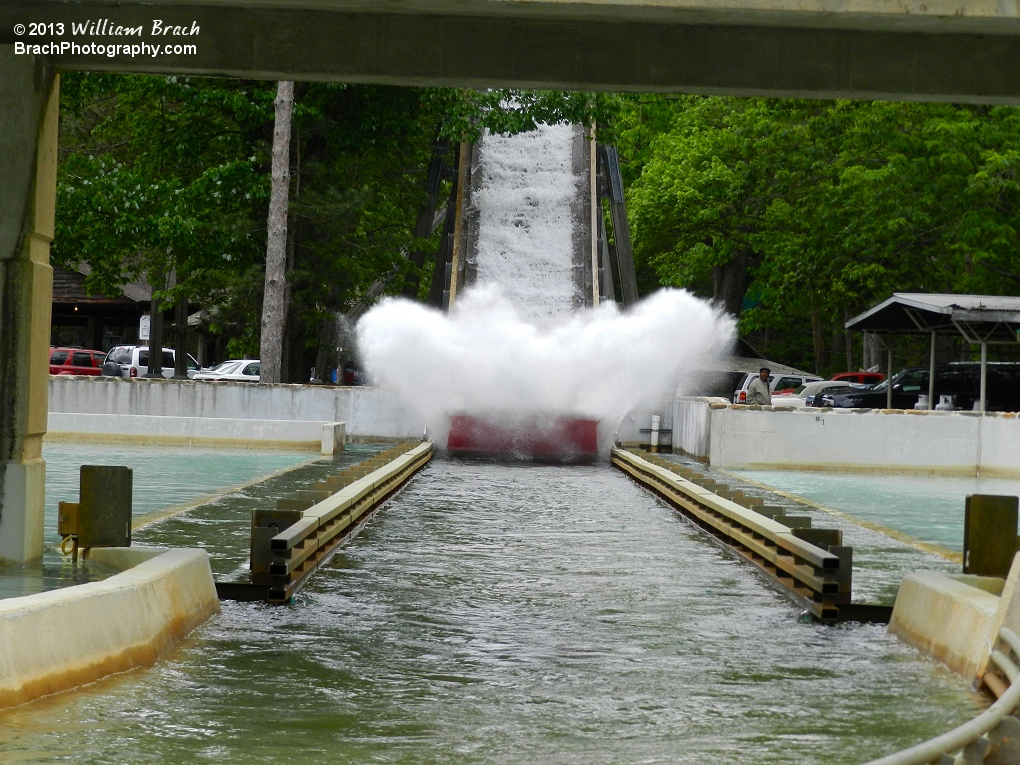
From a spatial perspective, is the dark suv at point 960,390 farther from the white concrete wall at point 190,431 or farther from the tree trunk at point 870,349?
the white concrete wall at point 190,431

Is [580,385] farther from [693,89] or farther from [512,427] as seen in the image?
[693,89]

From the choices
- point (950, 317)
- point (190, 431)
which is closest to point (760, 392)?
point (950, 317)

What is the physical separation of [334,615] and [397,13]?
14.7 feet

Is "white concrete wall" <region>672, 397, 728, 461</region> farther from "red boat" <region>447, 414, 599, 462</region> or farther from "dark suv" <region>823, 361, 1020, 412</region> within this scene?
"dark suv" <region>823, 361, 1020, 412</region>

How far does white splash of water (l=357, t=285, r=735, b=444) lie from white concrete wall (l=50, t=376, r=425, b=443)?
2.01 feet

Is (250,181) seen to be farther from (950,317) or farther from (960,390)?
(960,390)

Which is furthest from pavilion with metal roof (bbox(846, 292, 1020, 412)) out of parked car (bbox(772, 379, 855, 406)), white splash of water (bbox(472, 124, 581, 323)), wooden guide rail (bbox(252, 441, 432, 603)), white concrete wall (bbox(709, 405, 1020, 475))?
wooden guide rail (bbox(252, 441, 432, 603))

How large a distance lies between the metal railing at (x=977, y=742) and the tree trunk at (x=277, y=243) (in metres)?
25.4

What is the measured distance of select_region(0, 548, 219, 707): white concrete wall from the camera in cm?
686

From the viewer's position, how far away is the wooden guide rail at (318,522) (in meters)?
10.5

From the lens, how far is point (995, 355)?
50.1 metres

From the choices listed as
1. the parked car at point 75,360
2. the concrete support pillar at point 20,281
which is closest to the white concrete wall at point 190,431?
the concrete support pillar at point 20,281

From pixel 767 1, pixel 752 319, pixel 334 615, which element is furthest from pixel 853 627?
pixel 752 319

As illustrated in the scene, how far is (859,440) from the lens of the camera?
25.2m
